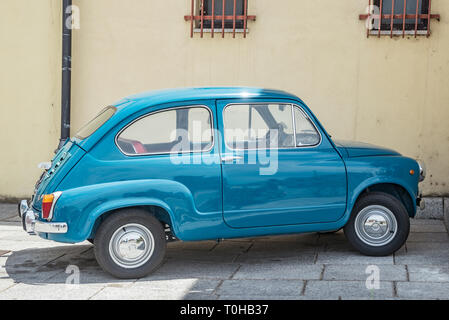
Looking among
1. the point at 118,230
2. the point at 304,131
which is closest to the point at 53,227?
the point at 118,230

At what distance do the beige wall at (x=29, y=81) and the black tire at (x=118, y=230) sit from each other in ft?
14.1

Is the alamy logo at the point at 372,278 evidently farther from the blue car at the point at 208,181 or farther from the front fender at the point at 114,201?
the front fender at the point at 114,201

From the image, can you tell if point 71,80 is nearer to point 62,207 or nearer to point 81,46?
point 81,46

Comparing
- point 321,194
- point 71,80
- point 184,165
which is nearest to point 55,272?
point 184,165

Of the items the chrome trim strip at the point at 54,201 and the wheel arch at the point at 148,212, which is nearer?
the chrome trim strip at the point at 54,201

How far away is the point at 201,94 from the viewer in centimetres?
716

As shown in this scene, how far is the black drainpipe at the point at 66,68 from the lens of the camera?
33.9 ft

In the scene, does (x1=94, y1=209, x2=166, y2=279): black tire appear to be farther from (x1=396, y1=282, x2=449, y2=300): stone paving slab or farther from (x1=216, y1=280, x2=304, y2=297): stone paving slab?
(x1=396, y1=282, x2=449, y2=300): stone paving slab

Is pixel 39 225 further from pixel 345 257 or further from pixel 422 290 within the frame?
pixel 422 290

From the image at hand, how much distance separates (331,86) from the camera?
10016 millimetres

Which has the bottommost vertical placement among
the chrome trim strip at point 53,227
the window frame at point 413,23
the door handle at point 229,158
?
the chrome trim strip at point 53,227

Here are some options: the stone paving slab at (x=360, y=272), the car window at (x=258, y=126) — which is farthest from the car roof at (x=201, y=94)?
the stone paving slab at (x=360, y=272)

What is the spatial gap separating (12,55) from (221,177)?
509 centimetres

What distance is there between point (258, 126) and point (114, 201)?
5.31ft
